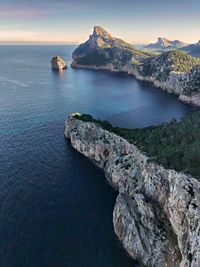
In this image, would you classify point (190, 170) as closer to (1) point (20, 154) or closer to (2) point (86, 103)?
(1) point (20, 154)

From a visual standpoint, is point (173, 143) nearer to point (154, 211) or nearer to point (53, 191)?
point (154, 211)

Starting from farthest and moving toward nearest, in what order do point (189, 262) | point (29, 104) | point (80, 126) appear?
point (29, 104) < point (80, 126) < point (189, 262)

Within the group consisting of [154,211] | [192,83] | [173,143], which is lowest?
[192,83]

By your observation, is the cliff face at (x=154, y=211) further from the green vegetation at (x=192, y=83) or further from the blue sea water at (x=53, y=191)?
the green vegetation at (x=192, y=83)

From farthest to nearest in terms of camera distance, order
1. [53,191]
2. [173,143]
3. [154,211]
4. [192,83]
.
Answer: [192,83] → [53,191] → [173,143] → [154,211]

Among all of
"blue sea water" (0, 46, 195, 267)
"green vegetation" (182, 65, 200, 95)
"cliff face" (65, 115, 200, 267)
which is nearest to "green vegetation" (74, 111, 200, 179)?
"cliff face" (65, 115, 200, 267)

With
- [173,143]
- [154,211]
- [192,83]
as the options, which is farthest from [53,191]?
[192,83]

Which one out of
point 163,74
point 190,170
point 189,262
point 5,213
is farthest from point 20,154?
point 163,74
